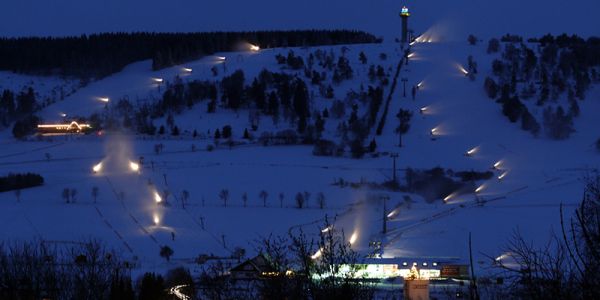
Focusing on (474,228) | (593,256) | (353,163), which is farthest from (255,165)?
(593,256)

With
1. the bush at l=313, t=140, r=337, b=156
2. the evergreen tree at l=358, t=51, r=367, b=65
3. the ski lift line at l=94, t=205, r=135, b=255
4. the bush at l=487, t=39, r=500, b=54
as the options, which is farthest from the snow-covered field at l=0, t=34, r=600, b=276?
the bush at l=487, t=39, r=500, b=54

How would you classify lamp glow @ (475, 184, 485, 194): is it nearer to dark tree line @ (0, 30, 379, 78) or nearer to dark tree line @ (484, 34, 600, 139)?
dark tree line @ (484, 34, 600, 139)

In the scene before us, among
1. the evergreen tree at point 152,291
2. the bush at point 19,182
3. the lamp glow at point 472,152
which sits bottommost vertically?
the evergreen tree at point 152,291

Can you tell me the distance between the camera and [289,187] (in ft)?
84.5

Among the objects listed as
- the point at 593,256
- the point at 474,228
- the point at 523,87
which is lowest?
the point at 474,228

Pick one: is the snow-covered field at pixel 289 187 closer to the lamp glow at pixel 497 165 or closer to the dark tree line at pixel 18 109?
the lamp glow at pixel 497 165

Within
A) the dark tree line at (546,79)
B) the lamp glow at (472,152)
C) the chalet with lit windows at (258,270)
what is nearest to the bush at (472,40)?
the dark tree line at (546,79)

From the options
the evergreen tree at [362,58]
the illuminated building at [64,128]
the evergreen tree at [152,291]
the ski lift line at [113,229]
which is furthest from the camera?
the evergreen tree at [362,58]

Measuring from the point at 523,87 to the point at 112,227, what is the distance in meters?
30.6

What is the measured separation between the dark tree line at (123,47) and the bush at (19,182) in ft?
101

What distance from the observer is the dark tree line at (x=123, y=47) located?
195ft

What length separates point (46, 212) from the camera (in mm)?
22375

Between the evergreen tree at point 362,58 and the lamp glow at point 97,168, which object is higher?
the evergreen tree at point 362,58

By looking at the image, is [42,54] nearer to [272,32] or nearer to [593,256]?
[272,32]
